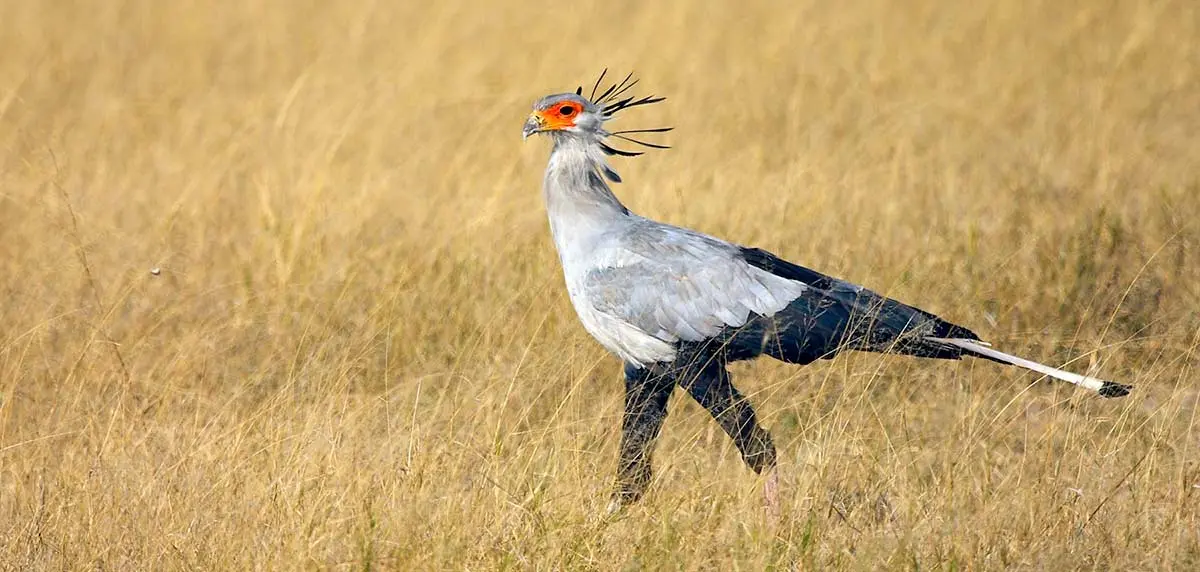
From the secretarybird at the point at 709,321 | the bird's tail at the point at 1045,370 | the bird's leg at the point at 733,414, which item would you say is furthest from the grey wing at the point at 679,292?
the bird's tail at the point at 1045,370

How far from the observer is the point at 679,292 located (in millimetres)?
4566

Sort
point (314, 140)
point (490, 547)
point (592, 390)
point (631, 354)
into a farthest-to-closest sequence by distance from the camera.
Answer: point (314, 140), point (592, 390), point (631, 354), point (490, 547)

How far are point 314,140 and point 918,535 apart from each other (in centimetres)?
504

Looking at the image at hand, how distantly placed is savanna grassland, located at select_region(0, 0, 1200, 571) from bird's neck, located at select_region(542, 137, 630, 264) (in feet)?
1.65

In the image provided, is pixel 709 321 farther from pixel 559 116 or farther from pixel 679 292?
pixel 559 116

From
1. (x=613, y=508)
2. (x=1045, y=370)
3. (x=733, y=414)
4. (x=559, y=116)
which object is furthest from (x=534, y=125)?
(x=1045, y=370)

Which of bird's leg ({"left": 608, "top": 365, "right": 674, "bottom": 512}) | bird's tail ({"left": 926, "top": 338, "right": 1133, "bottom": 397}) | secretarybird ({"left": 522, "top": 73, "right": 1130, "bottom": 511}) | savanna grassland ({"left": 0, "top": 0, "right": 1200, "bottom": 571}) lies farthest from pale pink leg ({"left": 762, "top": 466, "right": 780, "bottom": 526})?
bird's tail ({"left": 926, "top": 338, "right": 1133, "bottom": 397})

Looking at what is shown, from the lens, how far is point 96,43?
1021cm

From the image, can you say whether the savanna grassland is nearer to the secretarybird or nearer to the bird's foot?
the bird's foot

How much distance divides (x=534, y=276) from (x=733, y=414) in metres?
1.83

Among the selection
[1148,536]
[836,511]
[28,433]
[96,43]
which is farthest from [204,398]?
[96,43]

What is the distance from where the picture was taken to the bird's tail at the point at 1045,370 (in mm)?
A: 4164

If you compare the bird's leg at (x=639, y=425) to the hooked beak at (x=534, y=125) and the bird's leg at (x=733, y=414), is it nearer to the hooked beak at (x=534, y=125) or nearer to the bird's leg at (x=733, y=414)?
the bird's leg at (x=733, y=414)

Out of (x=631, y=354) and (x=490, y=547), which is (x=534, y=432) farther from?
(x=490, y=547)
